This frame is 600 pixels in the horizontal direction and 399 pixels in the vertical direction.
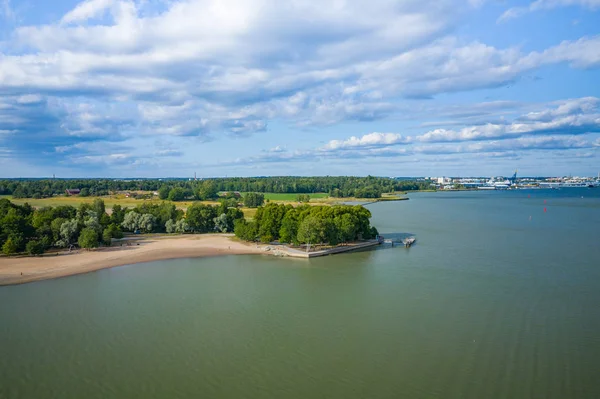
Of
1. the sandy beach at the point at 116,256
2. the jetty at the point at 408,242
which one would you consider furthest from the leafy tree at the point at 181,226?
the jetty at the point at 408,242

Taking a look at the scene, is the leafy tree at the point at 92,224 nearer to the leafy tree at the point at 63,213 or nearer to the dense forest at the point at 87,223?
the dense forest at the point at 87,223

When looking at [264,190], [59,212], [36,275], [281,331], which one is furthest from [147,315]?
[264,190]

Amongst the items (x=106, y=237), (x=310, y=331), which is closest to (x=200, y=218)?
(x=106, y=237)

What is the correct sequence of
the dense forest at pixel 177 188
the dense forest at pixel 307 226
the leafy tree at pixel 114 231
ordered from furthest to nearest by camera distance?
the dense forest at pixel 177 188
the leafy tree at pixel 114 231
the dense forest at pixel 307 226

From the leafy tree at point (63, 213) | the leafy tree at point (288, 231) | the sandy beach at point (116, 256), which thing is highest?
the leafy tree at point (63, 213)

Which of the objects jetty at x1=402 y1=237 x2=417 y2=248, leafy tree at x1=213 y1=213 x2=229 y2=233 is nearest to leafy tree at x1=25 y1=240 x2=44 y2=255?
leafy tree at x1=213 y1=213 x2=229 y2=233

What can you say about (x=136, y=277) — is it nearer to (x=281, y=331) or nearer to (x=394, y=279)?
(x=281, y=331)

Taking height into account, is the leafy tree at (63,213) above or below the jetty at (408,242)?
above
